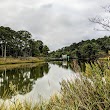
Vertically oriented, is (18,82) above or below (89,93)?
below

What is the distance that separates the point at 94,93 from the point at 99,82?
16cm

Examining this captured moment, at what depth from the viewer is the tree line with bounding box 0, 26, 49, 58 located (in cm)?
6550

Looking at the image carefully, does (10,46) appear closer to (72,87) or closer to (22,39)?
(22,39)

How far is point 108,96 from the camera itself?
241 centimetres

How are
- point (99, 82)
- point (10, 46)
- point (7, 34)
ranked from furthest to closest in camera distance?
point (10, 46) < point (7, 34) < point (99, 82)

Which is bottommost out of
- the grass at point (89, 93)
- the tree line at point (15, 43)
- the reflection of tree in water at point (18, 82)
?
the reflection of tree in water at point (18, 82)

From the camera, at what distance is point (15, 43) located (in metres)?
73.2

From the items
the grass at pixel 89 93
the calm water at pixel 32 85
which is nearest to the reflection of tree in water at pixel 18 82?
the calm water at pixel 32 85

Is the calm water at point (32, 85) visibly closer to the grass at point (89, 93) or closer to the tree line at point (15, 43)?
the grass at point (89, 93)

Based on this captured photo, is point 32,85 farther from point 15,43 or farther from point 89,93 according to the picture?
point 15,43

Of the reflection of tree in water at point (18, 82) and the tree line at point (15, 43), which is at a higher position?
the tree line at point (15, 43)

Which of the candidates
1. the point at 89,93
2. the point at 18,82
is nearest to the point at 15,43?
the point at 18,82

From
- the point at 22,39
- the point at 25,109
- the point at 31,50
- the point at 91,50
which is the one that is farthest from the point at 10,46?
the point at 25,109

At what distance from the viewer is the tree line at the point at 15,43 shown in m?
65.5
